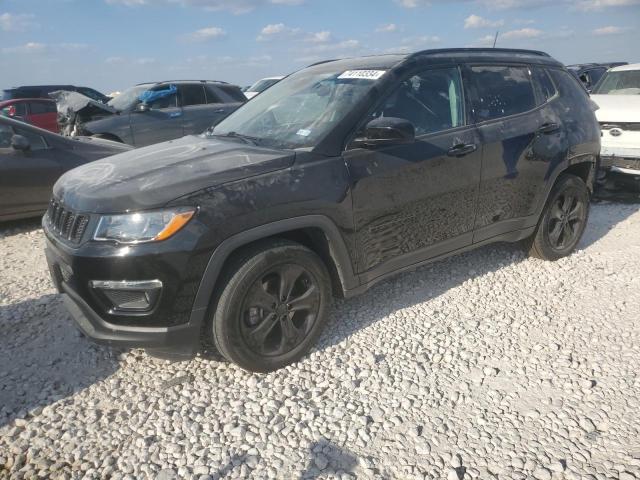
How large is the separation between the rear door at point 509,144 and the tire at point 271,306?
5.01 feet

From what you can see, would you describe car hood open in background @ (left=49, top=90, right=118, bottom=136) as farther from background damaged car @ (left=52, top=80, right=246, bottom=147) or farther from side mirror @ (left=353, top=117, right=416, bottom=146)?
side mirror @ (left=353, top=117, right=416, bottom=146)

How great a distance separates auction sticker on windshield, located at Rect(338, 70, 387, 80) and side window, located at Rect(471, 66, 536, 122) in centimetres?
84

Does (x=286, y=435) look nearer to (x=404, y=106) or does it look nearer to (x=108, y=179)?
(x=108, y=179)

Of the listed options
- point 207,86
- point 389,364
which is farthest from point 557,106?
point 207,86

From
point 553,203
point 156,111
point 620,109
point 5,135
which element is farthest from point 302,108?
point 156,111

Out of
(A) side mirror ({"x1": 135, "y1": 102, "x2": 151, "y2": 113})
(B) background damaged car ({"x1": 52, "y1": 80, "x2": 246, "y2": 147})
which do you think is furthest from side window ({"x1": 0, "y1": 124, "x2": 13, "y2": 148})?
Result: (A) side mirror ({"x1": 135, "y1": 102, "x2": 151, "y2": 113})

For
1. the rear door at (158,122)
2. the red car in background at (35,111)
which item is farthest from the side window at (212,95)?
the red car in background at (35,111)

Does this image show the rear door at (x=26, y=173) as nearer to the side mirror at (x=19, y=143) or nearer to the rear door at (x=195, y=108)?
the side mirror at (x=19, y=143)

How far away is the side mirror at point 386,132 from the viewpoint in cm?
293

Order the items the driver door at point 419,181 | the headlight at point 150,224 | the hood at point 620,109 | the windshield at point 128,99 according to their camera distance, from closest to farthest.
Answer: the headlight at point 150,224 → the driver door at point 419,181 → the hood at point 620,109 → the windshield at point 128,99

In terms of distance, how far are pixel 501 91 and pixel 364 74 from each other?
1262 millimetres

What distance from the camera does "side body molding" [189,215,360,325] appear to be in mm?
2559

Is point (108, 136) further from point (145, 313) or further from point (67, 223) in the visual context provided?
point (145, 313)

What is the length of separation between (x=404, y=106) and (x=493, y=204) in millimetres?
1104
